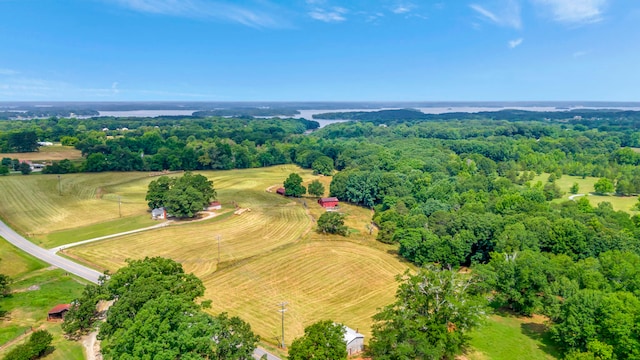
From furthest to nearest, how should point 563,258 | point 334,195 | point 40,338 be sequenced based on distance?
1. point 334,195
2. point 563,258
3. point 40,338

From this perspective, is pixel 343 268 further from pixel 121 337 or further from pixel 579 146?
pixel 579 146

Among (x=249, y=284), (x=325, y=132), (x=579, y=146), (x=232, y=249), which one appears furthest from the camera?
(x=325, y=132)

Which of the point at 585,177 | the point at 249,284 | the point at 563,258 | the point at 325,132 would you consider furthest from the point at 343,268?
the point at 325,132

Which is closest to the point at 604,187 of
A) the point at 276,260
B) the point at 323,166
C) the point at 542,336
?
the point at 323,166

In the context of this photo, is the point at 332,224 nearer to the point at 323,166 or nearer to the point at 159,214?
the point at 159,214

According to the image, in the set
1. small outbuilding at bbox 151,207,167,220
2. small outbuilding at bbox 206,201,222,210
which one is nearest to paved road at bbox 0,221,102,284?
small outbuilding at bbox 151,207,167,220

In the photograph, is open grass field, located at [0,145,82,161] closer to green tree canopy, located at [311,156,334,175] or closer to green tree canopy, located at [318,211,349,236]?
green tree canopy, located at [311,156,334,175]
